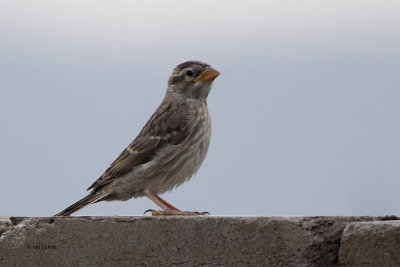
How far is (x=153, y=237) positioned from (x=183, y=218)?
240 millimetres

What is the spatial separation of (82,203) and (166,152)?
1010 millimetres

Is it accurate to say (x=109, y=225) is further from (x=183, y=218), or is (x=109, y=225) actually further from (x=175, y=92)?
(x=175, y=92)

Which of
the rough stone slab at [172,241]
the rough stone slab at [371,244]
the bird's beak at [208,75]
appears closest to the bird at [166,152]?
the bird's beak at [208,75]

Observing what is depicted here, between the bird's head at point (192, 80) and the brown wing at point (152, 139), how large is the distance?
0.25 m

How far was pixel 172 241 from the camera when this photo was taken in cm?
452

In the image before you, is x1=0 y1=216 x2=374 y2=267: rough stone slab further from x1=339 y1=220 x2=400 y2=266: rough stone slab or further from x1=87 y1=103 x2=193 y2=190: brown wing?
x1=87 y1=103 x2=193 y2=190: brown wing

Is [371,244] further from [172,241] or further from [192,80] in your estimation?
[192,80]

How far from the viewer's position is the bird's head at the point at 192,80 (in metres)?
7.87

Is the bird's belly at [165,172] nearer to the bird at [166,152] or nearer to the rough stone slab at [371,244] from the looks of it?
the bird at [166,152]

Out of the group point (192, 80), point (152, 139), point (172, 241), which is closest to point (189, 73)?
point (192, 80)

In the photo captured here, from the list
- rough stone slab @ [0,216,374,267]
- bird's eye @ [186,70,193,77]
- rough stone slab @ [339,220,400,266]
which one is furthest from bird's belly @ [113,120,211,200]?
rough stone slab @ [339,220,400,266]

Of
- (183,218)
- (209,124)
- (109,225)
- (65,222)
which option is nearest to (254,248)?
(183,218)

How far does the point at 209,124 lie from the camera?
7.71m

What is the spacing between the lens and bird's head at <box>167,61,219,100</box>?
7871 mm
